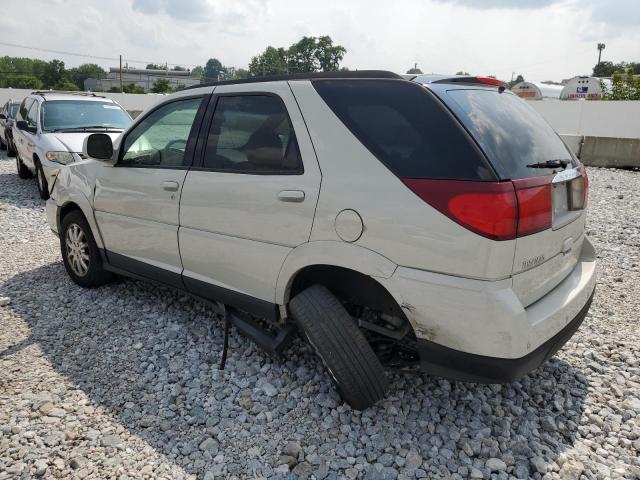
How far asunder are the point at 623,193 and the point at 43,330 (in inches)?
398

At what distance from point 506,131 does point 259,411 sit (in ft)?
6.82

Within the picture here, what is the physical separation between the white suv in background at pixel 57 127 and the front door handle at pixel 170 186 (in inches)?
211

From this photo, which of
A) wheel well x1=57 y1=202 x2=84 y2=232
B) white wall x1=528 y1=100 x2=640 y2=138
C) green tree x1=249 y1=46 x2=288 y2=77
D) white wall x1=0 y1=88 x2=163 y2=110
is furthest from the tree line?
wheel well x1=57 y1=202 x2=84 y2=232

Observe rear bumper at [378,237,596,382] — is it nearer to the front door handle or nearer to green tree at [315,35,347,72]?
the front door handle

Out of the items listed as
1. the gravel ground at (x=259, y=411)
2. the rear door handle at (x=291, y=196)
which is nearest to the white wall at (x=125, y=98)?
the gravel ground at (x=259, y=411)

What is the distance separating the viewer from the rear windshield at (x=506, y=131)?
94.1 inches

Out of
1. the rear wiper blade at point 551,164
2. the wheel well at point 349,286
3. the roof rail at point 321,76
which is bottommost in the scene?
the wheel well at point 349,286

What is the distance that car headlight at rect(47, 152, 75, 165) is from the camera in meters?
8.13

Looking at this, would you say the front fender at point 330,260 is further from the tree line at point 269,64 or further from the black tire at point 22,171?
the tree line at point 269,64

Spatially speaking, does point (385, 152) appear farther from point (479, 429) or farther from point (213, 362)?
point (213, 362)

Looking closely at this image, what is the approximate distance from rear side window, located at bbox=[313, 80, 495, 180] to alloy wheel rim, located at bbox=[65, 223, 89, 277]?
2.96 m

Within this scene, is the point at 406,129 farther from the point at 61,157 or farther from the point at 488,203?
the point at 61,157

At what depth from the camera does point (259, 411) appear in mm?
2955

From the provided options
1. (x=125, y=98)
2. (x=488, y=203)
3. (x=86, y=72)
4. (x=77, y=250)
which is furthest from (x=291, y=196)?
(x=86, y=72)
